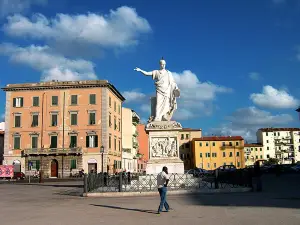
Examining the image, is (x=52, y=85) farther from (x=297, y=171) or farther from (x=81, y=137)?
(x=297, y=171)

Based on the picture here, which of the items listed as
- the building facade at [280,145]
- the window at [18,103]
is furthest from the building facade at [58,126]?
the building facade at [280,145]

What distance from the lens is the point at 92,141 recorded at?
56719 millimetres

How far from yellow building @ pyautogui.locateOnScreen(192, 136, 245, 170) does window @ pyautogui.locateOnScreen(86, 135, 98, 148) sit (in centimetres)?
5054

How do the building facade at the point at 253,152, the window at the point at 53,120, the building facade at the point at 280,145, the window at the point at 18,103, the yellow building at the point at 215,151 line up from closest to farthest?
the window at the point at 53,120 < the window at the point at 18,103 < the yellow building at the point at 215,151 < the building facade at the point at 253,152 < the building facade at the point at 280,145

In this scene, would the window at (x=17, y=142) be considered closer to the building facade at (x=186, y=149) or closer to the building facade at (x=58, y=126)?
the building facade at (x=58, y=126)

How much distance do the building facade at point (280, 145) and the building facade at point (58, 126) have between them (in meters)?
85.4

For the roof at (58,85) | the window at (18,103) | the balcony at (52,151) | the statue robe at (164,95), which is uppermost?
the roof at (58,85)

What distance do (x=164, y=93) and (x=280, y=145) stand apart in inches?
4649

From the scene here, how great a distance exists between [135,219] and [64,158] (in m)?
48.0

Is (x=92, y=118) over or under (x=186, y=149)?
over

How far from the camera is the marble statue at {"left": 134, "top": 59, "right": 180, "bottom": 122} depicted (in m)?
19.5

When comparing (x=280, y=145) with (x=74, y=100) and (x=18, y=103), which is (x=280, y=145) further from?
(x=18, y=103)

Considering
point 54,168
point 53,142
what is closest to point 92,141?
point 53,142

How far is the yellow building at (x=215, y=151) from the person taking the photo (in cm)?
10238
